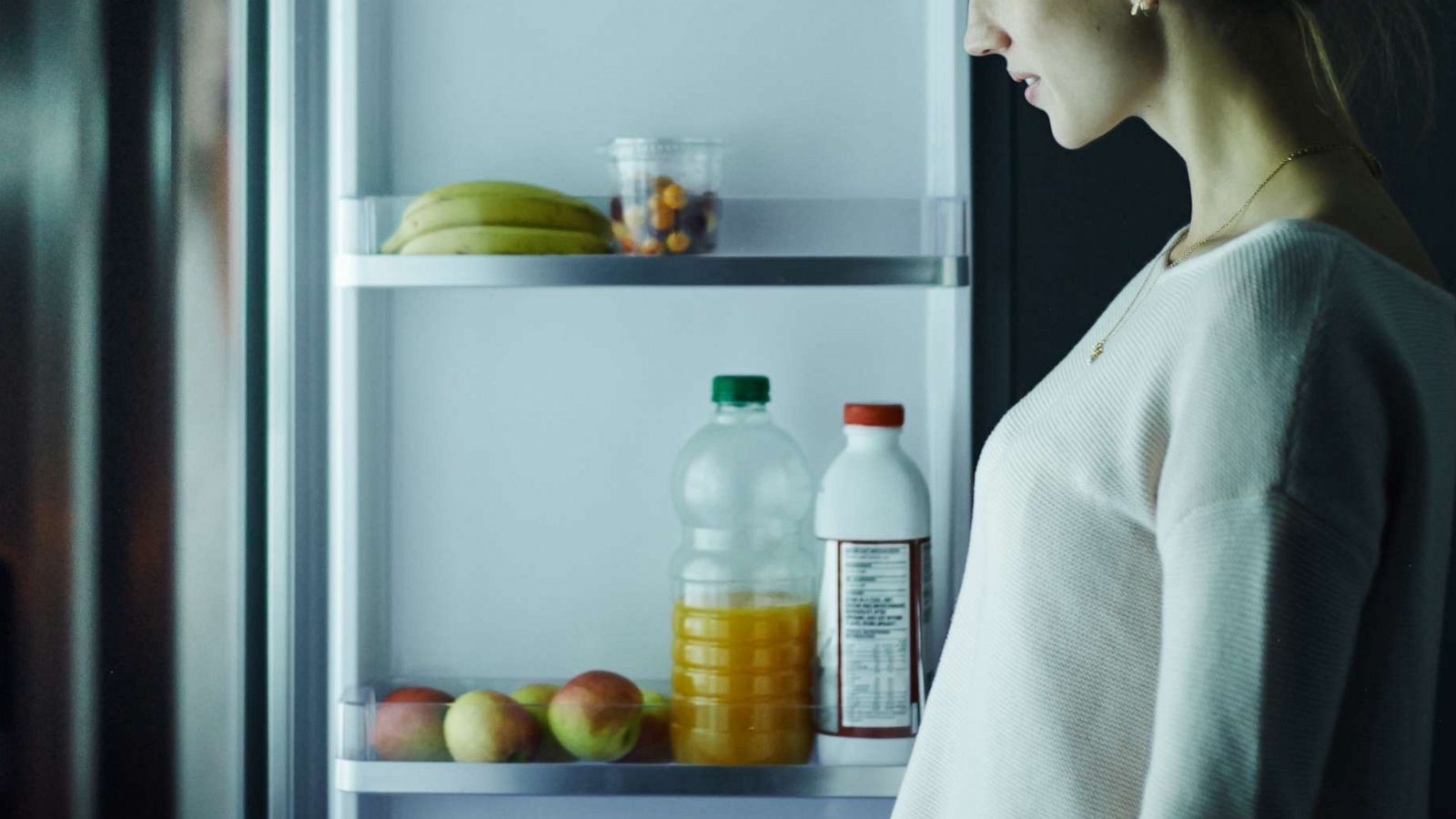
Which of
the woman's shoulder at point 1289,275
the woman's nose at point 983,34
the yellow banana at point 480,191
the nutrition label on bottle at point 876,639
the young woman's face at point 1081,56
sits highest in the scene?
the woman's nose at point 983,34

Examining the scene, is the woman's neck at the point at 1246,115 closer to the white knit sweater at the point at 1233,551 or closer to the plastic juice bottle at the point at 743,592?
the white knit sweater at the point at 1233,551

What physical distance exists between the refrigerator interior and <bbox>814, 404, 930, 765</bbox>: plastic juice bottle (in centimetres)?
15

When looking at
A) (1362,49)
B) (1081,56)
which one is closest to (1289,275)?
(1081,56)

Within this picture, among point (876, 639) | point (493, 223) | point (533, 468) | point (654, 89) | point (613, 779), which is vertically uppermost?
point (654, 89)

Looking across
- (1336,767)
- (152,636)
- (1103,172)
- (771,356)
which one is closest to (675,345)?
(771,356)

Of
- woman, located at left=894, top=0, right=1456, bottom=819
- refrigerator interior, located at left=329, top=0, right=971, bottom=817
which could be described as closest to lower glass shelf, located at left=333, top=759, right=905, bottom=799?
refrigerator interior, located at left=329, top=0, right=971, bottom=817

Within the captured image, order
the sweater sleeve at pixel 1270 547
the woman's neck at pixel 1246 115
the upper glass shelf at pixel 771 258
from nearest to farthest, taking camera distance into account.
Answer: the sweater sleeve at pixel 1270 547
the woman's neck at pixel 1246 115
the upper glass shelf at pixel 771 258

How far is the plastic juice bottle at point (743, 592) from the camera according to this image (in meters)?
1.18

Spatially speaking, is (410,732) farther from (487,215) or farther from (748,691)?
(487,215)

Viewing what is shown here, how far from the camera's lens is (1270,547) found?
0.60 m

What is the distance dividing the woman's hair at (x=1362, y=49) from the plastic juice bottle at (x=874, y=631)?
18.9 inches

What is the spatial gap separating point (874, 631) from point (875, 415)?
19cm

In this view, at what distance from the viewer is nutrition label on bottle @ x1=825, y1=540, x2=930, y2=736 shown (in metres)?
1.15

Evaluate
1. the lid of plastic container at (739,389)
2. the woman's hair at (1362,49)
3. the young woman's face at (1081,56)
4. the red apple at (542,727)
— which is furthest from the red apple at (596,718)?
the woman's hair at (1362,49)
